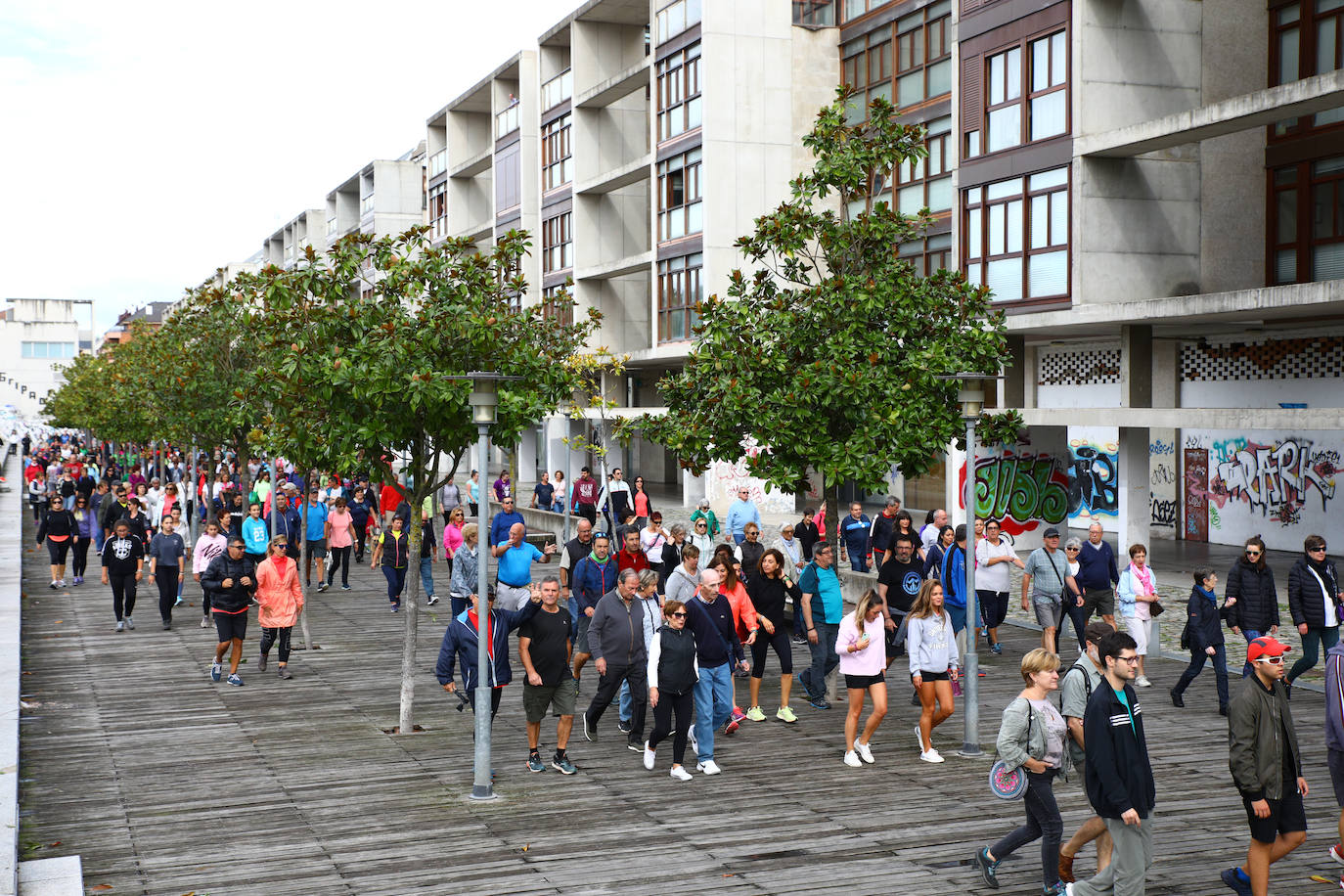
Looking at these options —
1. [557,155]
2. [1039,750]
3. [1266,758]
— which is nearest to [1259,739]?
[1266,758]

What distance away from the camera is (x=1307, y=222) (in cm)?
2488

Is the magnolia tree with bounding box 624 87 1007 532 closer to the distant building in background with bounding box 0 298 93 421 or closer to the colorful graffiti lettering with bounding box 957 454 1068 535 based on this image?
the colorful graffiti lettering with bounding box 957 454 1068 535

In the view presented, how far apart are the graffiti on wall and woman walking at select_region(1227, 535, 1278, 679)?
1833cm

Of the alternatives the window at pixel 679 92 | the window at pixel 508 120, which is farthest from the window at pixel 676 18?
the window at pixel 508 120

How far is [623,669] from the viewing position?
11883mm

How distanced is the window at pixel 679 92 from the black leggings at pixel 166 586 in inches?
933

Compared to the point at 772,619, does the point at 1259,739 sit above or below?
above

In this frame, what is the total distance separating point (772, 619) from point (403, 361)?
184 inches

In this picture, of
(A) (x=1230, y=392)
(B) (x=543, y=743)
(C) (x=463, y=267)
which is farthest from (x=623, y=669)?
(A) (x=1230, y=392)

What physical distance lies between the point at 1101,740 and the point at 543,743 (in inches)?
253

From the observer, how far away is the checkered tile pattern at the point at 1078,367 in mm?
29141

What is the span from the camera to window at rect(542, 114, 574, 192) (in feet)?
157

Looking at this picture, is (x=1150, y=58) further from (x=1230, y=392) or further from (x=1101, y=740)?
(x=1101, y=740)

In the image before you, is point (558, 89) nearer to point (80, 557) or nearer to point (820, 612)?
point (80, 557)
